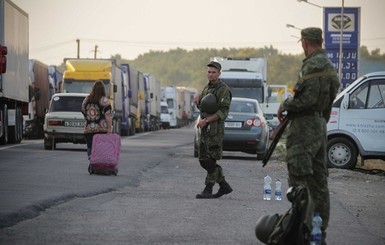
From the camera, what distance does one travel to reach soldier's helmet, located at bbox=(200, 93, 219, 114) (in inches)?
532

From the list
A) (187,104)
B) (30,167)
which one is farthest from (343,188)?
(187,104)

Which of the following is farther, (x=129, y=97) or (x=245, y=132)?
(x=129, y=97)

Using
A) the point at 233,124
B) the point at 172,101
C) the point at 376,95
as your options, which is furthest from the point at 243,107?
the point at 172,101

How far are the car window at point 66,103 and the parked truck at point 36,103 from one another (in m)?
10.7

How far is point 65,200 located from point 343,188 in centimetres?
615

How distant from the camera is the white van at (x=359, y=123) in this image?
2202 cm

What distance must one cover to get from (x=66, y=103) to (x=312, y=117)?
70.2 ft

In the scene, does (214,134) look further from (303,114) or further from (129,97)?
(129,97)

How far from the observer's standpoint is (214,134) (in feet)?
44.7

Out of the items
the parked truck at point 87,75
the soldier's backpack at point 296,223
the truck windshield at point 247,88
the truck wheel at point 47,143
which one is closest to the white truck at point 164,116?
the parked truck at point 87,75

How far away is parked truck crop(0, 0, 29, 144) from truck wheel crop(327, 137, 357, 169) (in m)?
10.8

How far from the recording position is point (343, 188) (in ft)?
57.8

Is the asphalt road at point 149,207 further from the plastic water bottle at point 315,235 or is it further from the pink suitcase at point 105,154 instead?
the plastic water bottle at point 315,235

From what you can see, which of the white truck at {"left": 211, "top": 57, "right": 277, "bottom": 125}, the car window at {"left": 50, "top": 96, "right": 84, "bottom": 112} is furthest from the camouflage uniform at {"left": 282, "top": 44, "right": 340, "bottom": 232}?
the white truck at {"left": 211, "top": 57, "right": 277, "bottom": 125}
